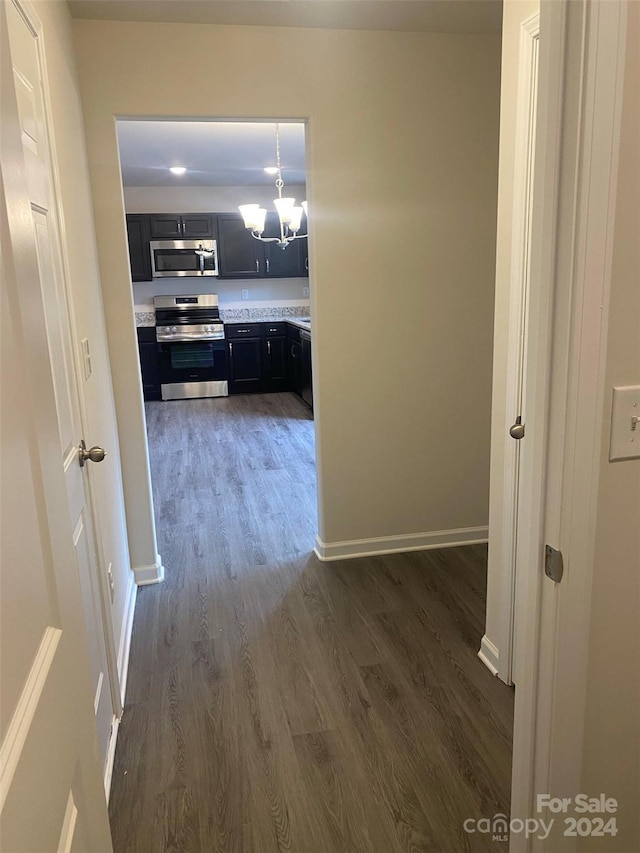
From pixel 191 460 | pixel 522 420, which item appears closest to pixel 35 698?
pixel 522 420

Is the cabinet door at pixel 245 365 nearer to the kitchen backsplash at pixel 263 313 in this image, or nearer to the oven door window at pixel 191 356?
the oven door window at pixel 191 356

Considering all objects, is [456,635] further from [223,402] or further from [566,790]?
[223,402]

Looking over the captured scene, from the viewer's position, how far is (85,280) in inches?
88.7

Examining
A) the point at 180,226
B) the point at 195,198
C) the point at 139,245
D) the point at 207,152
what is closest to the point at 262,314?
the point at 180,226

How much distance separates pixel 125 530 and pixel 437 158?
7.44ft

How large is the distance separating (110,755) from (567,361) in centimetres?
180

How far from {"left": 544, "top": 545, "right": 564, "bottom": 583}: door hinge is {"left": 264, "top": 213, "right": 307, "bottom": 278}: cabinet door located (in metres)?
7.06

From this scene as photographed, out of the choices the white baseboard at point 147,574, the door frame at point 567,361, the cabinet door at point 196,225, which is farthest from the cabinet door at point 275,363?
the door frame at point 567,361

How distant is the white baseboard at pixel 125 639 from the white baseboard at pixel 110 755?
0.43 ft

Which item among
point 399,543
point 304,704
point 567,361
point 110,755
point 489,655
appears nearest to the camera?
point 567,361

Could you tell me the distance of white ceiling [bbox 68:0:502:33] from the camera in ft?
7.85

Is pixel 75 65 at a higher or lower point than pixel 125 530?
higher

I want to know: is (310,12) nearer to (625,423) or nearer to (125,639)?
(625,423)

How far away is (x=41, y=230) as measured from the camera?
160 centimetres
